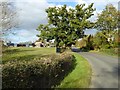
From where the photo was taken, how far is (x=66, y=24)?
7125 cm

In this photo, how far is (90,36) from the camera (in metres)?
85.8

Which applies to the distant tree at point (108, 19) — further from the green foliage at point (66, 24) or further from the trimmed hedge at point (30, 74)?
the trimmed hedge at point (30, 74)

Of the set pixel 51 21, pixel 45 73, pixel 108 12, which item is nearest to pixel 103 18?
pixel 108 12

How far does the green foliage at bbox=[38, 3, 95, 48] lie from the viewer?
7006 cm

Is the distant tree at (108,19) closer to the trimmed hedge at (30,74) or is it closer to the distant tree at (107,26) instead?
the distant tree at (107,26)

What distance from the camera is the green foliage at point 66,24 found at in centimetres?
7006

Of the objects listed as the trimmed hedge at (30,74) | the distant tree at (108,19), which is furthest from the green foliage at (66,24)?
the trimmed hedge at (30,74)

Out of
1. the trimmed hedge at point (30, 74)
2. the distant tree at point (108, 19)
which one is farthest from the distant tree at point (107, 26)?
the trimmed hedge at point (30, 74)

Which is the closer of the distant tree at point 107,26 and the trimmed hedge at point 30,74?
the trimmed hedge at point 30,74

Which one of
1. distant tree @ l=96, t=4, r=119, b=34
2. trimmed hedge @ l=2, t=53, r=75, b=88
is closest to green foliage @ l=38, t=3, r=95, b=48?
distant tree @ l=96, t=4, r=119, b=34

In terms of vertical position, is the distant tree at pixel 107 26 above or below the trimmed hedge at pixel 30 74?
above

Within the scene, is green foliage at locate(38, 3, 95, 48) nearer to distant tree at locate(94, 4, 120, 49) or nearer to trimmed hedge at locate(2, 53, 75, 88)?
distant tree at locate(94, 4, 120, 49)

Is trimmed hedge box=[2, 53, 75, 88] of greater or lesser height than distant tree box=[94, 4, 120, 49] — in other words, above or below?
below

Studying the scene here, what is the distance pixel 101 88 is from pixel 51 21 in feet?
194
